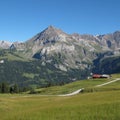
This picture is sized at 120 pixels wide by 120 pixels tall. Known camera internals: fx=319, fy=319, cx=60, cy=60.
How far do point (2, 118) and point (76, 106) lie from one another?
11.1 metres

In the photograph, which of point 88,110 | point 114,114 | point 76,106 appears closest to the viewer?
point 114,114

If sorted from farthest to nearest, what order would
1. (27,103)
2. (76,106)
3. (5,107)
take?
(27,103) < (5,107) < (76,106)

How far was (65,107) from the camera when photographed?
48.2 meters

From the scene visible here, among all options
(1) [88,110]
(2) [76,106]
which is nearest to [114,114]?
(1) [88,110]

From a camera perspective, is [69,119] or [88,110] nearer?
[69,119]

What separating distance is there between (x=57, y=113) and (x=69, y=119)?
3912mm

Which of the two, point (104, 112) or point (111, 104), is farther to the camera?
point (111, 104)

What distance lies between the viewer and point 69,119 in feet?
137

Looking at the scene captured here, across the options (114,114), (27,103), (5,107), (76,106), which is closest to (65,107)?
(76,106)

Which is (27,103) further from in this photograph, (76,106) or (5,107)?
(76,106)

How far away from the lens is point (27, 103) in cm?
6950

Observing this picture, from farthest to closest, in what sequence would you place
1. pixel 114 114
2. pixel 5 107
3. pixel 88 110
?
1. pixel 5 107
2. pixel 88 110
3. pixel 114 114

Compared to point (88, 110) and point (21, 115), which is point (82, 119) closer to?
point (88, 110)

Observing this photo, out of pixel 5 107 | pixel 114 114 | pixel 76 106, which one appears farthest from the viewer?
Answer: pixel 5 107
